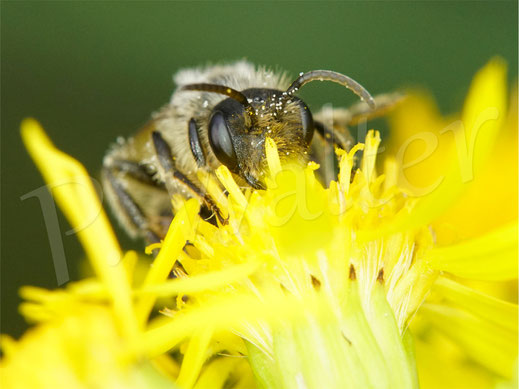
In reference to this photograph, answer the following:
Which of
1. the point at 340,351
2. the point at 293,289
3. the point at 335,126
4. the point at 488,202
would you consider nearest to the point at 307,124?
the point at 335,126

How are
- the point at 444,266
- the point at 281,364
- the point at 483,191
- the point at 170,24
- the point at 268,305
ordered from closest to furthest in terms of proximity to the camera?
the point at 268,305
the point at 281,364
the point at 444,266
the point at 483,191
the point at 170,24

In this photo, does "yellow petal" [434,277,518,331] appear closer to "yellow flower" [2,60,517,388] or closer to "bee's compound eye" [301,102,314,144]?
"yellow flower" [2,60,517,388]

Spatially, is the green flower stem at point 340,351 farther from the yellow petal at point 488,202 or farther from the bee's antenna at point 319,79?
the yellow petal at point 488,202

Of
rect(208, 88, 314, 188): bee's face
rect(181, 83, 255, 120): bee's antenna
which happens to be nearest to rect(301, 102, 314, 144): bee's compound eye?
rect(208, 88, 314, 188): bee's face

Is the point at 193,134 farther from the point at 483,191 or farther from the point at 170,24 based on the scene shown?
the point at 170,24

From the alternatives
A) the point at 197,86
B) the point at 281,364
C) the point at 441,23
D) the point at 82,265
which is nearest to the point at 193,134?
the point at 197,86

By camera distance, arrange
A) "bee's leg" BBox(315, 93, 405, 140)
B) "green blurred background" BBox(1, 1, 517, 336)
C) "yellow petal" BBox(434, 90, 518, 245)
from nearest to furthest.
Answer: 1. "bee's leg" BBox(315, 93, 405, 140)
2. "yellow petal" BBox(434, 90, 518, 245)
3. "green blurred background" BBox(1, 1, 517, 336)

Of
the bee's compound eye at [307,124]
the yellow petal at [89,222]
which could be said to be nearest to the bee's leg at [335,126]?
the bee's compound eye at [307,124]
